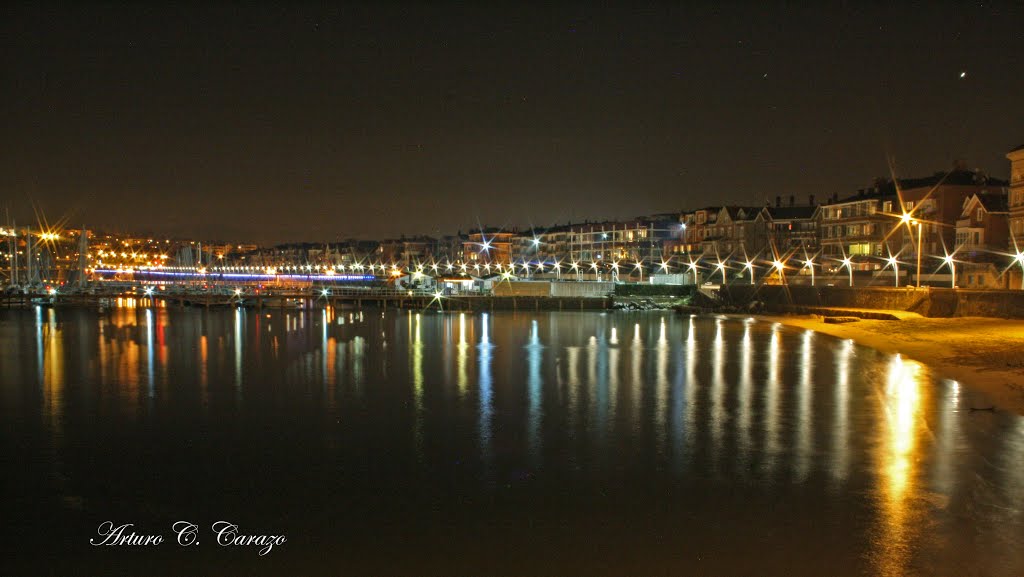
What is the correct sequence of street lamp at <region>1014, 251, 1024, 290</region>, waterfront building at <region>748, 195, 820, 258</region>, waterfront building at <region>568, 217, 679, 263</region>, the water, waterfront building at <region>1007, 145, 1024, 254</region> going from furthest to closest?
waterfront building at <region>568, 217, 679, 263</region> → waterfront building at <region>748, 195, 820, 258</region> → waterfront building at <region>1007, 145, 1024, 254</region> → street lamp at <region>1014, 251, 1024, 290</region> → the water

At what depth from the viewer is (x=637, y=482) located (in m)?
11.8

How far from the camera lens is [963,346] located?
92.8ft

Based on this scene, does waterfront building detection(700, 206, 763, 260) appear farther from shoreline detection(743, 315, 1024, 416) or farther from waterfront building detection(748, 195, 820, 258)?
shoreline detection(743, 315, 1024, 416)

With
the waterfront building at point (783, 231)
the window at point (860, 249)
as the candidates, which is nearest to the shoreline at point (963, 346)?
the window at point (860, 249)

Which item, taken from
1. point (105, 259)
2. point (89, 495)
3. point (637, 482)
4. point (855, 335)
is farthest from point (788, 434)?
Answer: point (105, 259)

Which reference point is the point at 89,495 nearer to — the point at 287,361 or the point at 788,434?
the point at 788,434

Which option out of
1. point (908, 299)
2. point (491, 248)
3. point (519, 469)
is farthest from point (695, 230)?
point (519, 469)

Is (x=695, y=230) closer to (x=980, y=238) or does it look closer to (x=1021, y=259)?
(x=980, y=238)

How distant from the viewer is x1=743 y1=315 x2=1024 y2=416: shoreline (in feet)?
65.5

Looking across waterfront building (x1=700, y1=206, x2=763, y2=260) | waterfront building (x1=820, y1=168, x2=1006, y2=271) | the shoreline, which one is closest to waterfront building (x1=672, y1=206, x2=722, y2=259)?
waterfront building (x1=700, y1=206, x2=763, y2=260)

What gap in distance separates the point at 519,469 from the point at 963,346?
22.8 metres

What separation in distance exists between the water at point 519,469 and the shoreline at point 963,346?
0.90 m

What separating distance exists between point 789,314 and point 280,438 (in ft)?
158

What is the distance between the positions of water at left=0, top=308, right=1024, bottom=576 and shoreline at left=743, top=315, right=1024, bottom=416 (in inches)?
35.4
